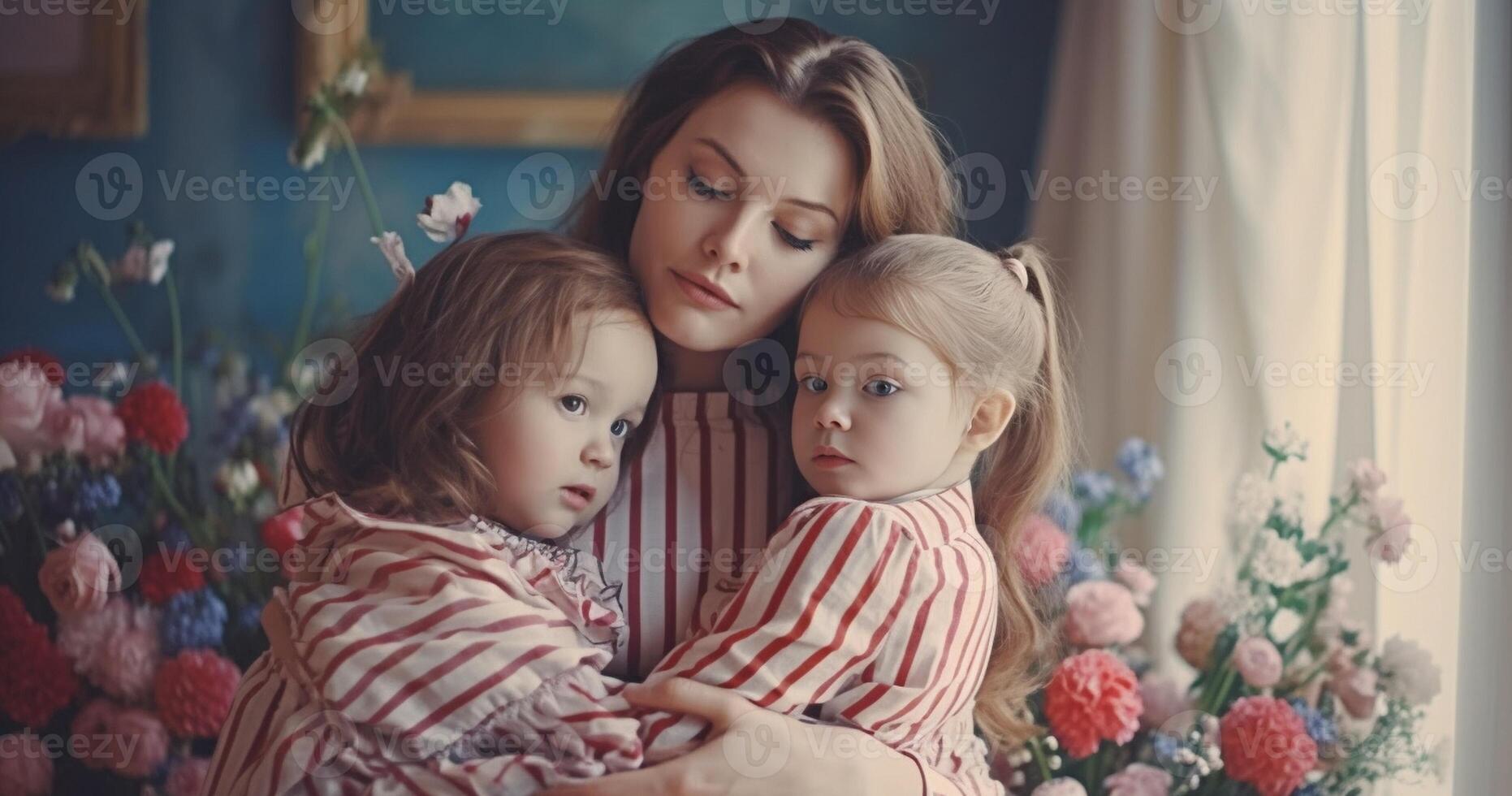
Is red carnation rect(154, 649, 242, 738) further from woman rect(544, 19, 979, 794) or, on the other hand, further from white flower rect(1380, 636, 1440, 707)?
white flower rect(1380, 636, 1440, 707)

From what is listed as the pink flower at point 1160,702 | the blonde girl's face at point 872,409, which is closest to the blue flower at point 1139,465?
the pink flower at point 1160,702

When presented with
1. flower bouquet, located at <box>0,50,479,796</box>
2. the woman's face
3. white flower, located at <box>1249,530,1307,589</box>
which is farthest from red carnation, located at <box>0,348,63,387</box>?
white flower, located at <box>1249,530,1307,589</box>

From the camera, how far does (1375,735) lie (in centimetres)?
138

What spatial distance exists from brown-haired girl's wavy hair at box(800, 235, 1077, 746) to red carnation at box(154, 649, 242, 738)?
875 mm

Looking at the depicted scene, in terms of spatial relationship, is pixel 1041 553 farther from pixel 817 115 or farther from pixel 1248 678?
pixel 817 115

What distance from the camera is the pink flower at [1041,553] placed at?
138cm

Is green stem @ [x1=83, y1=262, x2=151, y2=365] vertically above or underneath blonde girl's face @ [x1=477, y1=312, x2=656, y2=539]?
underneath

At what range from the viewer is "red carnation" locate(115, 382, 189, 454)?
1.57 m

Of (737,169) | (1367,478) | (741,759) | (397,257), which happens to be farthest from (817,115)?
(1367,478)

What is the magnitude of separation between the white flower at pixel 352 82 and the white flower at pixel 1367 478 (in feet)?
4.57

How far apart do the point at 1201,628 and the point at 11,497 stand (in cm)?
142

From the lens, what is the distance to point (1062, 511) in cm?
148

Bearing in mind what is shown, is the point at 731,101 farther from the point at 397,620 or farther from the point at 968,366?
the point at 397,620

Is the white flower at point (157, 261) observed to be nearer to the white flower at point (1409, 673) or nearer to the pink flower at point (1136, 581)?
the pink flower at point (1136, 581)
